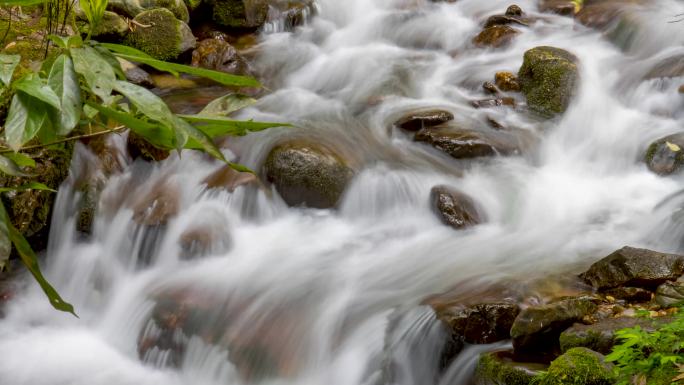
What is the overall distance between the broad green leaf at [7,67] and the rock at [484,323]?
3437mm

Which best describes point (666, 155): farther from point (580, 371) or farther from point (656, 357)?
point (656, 357)

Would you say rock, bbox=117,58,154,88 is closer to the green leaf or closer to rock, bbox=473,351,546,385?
rock, bbox=473,351,546,385

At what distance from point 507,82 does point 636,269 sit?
4068 millimetres

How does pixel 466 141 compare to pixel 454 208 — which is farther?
pixel 466 141

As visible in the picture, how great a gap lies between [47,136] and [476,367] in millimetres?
3291

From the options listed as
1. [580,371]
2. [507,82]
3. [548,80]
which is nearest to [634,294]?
[580,371]

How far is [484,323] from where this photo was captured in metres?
4.01

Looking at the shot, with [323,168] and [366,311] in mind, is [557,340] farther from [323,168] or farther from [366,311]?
[323,168]

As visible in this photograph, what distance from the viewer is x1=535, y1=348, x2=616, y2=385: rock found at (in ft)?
9.73

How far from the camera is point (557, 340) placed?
3.73 m

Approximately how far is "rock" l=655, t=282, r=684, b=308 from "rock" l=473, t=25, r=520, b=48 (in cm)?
549

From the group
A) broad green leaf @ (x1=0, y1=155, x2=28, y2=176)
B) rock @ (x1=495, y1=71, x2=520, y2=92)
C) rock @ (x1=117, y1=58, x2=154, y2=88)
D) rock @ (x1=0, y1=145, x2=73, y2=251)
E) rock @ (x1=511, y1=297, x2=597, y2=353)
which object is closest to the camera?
broad green leaf @ (x1=0, y1=155, x2=28, y2=176)

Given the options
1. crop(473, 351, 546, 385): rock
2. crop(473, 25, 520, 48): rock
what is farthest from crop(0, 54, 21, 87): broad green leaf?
crop(473, 25, 520, 48): rock

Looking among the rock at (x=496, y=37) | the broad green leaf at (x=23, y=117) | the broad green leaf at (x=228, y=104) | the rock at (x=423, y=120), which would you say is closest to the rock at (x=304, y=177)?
the rock at (x=423, y=120)
